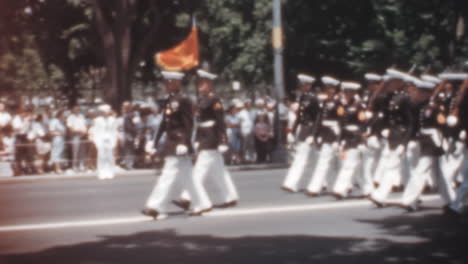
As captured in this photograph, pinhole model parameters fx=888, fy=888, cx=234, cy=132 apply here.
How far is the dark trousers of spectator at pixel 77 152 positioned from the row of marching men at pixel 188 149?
8.64m

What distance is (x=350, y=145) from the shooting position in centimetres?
1384

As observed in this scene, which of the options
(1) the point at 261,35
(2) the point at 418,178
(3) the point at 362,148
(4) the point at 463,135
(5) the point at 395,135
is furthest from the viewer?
(1) the point at 261,35

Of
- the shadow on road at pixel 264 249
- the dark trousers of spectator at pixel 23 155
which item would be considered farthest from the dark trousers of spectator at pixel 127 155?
the shadow on road at pixel 264 249

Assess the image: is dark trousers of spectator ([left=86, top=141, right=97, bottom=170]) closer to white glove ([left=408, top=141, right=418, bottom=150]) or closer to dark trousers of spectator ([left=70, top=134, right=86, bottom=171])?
dark trousers of spectator ([left=70, top=134, right=86, bottom=171])

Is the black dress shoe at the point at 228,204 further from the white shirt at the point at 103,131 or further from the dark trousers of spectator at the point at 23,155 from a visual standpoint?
the dark trousers of spectator at the point at 23,155

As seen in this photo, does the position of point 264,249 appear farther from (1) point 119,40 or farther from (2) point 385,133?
(1) point 119,40

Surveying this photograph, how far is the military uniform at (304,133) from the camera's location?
14656 millimetres

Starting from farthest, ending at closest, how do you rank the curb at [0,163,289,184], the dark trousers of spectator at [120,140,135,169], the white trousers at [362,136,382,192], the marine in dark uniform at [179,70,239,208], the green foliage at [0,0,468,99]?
1. the green foliage at [0,0,468,99]
2. the dark trousers of spectator at [120,140,135,169]
3. the curb at [0,163,289,184]
4. the white trousers at [362,136,382,192]
5. the marine in dark uniform at [179,70,239,208]

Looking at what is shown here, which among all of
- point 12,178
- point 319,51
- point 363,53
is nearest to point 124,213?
point 12,178

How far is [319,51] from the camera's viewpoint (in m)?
38.7

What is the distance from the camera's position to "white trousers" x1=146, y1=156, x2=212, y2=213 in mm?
11562

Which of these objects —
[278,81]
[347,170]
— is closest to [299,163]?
[347,170]

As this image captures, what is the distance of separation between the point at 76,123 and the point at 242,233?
12181mm

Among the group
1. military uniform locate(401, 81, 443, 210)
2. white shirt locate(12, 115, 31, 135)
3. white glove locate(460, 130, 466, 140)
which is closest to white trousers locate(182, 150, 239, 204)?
military uniform locate(401, 81, 443, 210)
